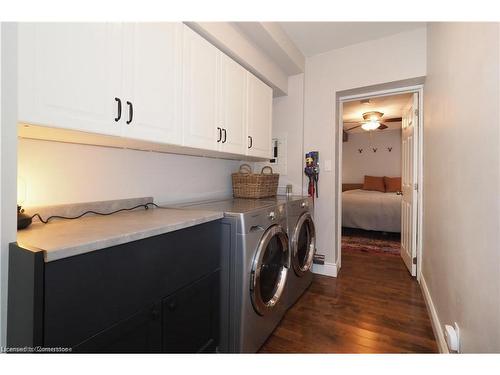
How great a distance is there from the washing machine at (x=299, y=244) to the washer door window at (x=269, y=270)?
148 millimetres

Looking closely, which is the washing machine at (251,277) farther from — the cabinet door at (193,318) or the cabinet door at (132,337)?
the cabinet door at (132,337)

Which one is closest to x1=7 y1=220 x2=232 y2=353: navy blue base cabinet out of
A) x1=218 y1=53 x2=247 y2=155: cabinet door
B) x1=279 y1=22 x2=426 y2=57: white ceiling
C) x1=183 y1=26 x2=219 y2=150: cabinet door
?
x1=183 y1=26 x2=219 y2=150: cabinet door

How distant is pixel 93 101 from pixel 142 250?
0.62 meters

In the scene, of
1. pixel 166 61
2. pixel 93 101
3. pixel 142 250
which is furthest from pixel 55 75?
pixel 142 250

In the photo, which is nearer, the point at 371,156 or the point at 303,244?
the point at 303,244

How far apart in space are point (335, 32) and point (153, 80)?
1912 mm

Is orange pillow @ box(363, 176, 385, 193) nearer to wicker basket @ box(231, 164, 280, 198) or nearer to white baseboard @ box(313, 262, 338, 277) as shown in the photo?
white baseboard @ box(313, 262, 338, 277)

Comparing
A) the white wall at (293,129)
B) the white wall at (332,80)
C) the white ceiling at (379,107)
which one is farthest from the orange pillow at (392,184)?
the white wall at (293,129)

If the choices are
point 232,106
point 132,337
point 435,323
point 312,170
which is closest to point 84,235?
point 132,337

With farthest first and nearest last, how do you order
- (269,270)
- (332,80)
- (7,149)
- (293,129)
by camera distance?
(293,129), (332,80), (269,270), (7,149)

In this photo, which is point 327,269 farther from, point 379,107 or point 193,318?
point 379,107

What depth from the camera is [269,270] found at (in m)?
1.64

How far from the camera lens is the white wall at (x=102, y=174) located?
113 cm
